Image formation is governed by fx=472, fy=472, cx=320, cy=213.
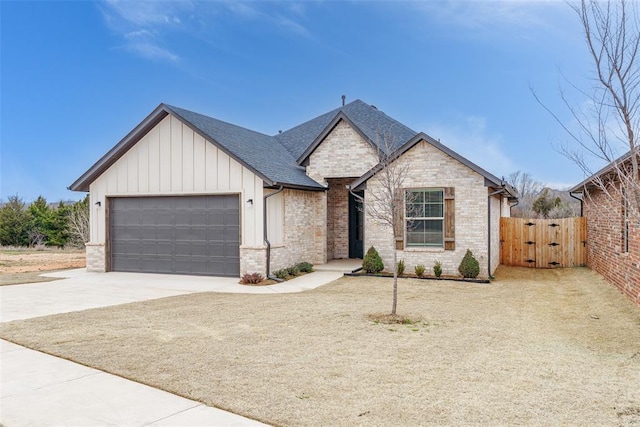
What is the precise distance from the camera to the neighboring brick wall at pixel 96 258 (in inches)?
652

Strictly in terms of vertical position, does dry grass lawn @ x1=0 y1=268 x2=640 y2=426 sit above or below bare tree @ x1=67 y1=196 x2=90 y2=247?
below

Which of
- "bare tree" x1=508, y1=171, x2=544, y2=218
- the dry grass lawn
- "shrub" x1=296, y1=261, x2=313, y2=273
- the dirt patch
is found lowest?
the dirt patch

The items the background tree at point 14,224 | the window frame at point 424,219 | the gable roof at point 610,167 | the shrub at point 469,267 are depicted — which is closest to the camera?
the gable roof at point 610,167

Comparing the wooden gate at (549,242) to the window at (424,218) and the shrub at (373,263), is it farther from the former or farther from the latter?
the shrub at (373,263)

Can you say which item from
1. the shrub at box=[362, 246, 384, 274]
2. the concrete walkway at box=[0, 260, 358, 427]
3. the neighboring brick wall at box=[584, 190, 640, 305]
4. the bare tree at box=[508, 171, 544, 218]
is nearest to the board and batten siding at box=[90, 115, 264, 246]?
the shrub at box=[362, 246, 384, 274]

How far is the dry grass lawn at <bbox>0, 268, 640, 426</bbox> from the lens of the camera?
183 inches

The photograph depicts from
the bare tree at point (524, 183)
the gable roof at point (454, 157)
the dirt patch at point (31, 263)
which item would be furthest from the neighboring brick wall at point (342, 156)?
the bare tree at point (524, 183)

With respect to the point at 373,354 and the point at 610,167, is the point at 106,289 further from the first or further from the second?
the point at 610,167

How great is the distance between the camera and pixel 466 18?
15.9 m

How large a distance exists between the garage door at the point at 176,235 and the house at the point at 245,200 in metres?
0.03

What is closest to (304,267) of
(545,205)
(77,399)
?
(77,399)

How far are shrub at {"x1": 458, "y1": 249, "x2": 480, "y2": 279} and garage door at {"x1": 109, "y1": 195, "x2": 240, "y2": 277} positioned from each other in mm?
6912

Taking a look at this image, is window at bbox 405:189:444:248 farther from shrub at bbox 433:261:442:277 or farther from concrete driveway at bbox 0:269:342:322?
concrete driveway at bbox 0:269:342:322

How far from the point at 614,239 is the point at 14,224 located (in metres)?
31.4
